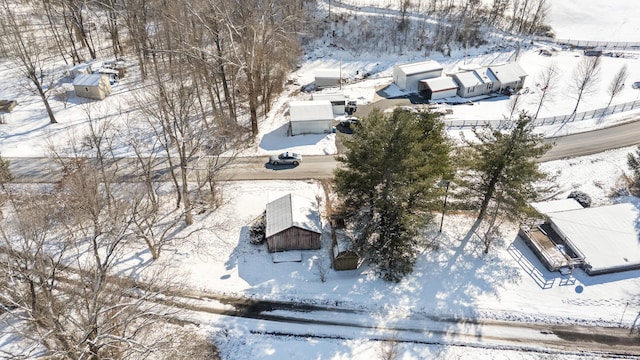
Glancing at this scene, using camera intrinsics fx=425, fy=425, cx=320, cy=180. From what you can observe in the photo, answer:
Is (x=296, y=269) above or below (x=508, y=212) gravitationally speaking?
below

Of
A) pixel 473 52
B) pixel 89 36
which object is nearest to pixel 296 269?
pixel 473 52

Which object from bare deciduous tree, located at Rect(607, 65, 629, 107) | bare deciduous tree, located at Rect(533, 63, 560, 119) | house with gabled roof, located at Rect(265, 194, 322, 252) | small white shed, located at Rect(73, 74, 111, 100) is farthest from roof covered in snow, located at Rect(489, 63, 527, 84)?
small white shed, located at Rect(73, 74, 111, 100)

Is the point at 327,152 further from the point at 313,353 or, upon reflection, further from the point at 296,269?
the point at 313,353

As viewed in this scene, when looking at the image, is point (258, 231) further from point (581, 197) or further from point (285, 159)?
point (581, 197)

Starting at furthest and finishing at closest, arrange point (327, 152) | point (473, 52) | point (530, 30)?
point (530, 30) → point (473, 52) → point (327, 152)

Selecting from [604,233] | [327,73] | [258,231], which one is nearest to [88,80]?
[327,73]

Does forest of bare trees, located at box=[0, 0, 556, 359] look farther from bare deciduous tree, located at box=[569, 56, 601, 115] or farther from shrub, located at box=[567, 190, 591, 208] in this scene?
shrub, located at box=[567, 190, 591, 208]

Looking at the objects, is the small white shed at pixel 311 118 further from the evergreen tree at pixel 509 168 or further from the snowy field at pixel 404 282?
the evergreen tree at pixel 509 168
